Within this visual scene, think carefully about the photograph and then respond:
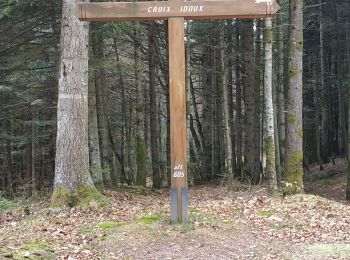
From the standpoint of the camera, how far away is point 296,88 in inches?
445

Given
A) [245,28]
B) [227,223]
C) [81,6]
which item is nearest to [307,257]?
[227,223]

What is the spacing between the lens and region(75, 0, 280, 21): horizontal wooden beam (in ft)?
24.6

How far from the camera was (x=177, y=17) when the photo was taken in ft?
24.7

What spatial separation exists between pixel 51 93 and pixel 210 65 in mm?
8272

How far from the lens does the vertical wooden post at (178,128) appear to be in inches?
293

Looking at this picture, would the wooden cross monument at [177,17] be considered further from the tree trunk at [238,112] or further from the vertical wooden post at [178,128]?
the tree trunk at [238,112]

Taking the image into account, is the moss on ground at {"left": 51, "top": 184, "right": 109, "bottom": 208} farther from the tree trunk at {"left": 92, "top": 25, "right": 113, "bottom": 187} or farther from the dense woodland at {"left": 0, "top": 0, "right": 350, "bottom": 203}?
the tree trunk at {"left": 92, "top": 25, "right": 113, "bottom": 187}

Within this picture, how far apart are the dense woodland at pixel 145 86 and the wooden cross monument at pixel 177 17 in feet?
6.91

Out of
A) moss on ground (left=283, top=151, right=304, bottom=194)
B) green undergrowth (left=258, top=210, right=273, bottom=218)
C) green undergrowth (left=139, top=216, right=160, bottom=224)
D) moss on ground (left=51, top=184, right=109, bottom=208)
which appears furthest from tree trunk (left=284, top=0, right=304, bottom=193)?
moss on ground (left=51, top=184, right=109, bottom=208)

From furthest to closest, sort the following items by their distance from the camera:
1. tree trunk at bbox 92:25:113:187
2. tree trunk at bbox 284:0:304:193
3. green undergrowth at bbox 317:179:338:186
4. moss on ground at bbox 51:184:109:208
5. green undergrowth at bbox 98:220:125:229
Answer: green undergrowth at bbox 317:179:338:186
tree trunk at bbox 92:25:113:187
tree trunk at bbox 284:0:304:193
moss on ground at bbox 51:184:109:208
green undergrowth at bbox 98:220:125:229

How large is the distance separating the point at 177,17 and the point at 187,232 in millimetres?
3528

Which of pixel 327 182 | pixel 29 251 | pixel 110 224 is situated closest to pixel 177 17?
pixel 110 224

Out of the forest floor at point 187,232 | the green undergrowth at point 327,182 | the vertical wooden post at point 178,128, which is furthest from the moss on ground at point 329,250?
the green undergrowth at point 327,182

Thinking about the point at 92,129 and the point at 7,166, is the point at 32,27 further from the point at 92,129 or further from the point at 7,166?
the point at 7,166
